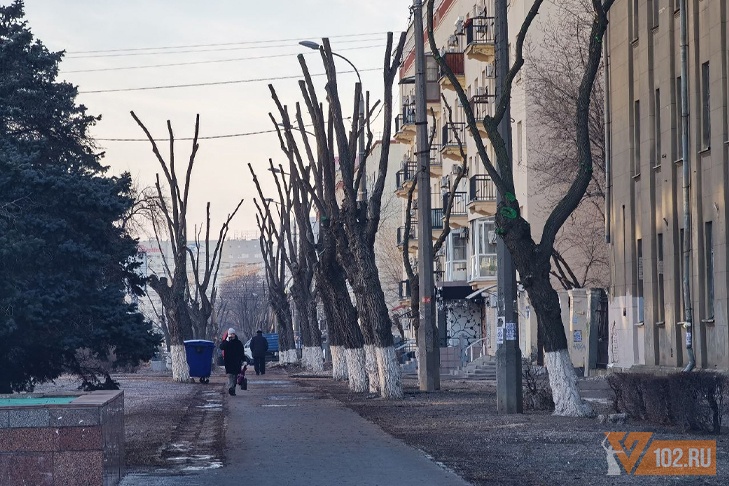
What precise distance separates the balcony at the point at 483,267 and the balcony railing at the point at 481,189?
2441mm

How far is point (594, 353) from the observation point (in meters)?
37.5

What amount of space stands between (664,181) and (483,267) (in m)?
25.9

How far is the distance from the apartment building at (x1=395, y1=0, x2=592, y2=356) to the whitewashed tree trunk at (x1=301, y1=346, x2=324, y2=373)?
651 cm

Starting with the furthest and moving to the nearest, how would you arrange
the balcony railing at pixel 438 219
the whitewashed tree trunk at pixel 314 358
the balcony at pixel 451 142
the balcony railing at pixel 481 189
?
the balcony railing at pixel 438 219 → the balcony at pixel 451 142 → the whitewashed tree trunk at pixel 314 358 → the balcony railing at pixel 481 189

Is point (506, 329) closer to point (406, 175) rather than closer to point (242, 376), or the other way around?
point (242, 376)

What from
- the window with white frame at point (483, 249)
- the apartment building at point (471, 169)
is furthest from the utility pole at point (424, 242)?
the window with white frame at point (483, 249)

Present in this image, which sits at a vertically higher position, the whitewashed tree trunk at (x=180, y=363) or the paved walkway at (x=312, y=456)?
the whitewashed tree trunk at (x=180, y=363)

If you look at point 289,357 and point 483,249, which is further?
point 289,357

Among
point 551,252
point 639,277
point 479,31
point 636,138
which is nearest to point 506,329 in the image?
point 551,252

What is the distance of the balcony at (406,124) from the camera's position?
214 ft

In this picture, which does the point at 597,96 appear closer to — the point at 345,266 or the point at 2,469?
the point at 345,266

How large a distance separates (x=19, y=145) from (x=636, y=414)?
1296 centimetres

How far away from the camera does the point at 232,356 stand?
32531 mm

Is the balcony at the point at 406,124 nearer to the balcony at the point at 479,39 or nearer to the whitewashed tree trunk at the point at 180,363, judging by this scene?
the balcony at the point at 479,39
